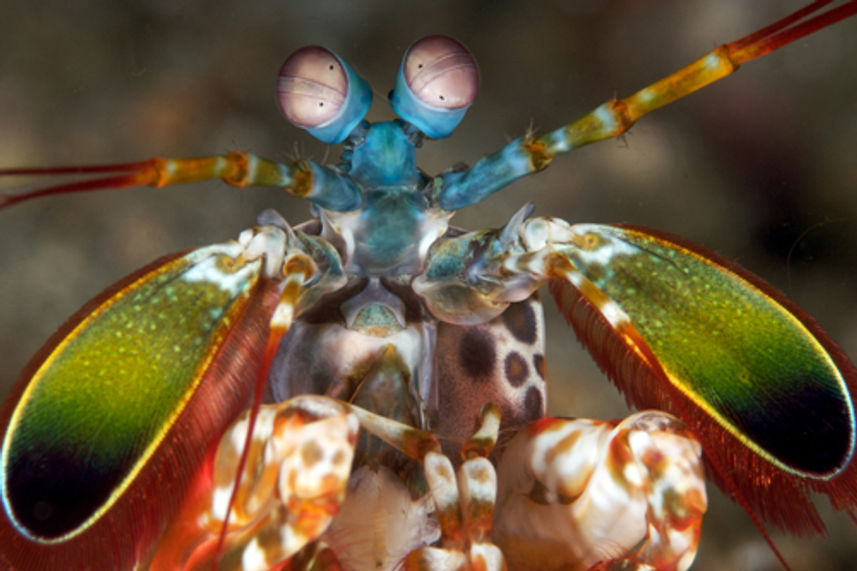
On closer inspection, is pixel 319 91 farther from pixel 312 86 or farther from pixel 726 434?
pixel 726 434

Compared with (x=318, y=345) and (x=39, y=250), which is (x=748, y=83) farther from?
(x=39, y=250)

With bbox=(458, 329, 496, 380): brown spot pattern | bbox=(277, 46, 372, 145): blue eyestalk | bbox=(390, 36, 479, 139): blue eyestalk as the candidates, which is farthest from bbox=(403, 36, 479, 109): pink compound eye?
bbox=(458, 329, 496, 380): brown spot pattern

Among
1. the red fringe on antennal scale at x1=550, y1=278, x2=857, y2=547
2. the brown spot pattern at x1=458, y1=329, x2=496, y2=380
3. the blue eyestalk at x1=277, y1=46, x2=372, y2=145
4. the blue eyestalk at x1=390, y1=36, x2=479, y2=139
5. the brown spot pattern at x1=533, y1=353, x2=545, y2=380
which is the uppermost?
the blue eyestalk at x1=277, y1=46, x2=372, y2=145

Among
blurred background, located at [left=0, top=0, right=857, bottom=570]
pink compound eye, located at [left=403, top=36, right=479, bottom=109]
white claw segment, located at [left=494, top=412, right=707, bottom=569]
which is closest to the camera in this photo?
white claw segment, located at [left=494, top=412, right=707, bottom=569]

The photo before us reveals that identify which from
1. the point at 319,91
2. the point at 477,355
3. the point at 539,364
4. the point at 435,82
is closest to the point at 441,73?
the point at 435,82

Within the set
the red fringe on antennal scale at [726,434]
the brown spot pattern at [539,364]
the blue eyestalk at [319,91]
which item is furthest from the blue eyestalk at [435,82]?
the brown spot pattern at [539,364]

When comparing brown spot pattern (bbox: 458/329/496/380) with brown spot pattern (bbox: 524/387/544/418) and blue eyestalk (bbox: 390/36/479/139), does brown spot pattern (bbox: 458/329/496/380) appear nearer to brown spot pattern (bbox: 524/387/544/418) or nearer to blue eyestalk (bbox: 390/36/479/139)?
brown spot pattern (bbox: 524/387/544/418)
